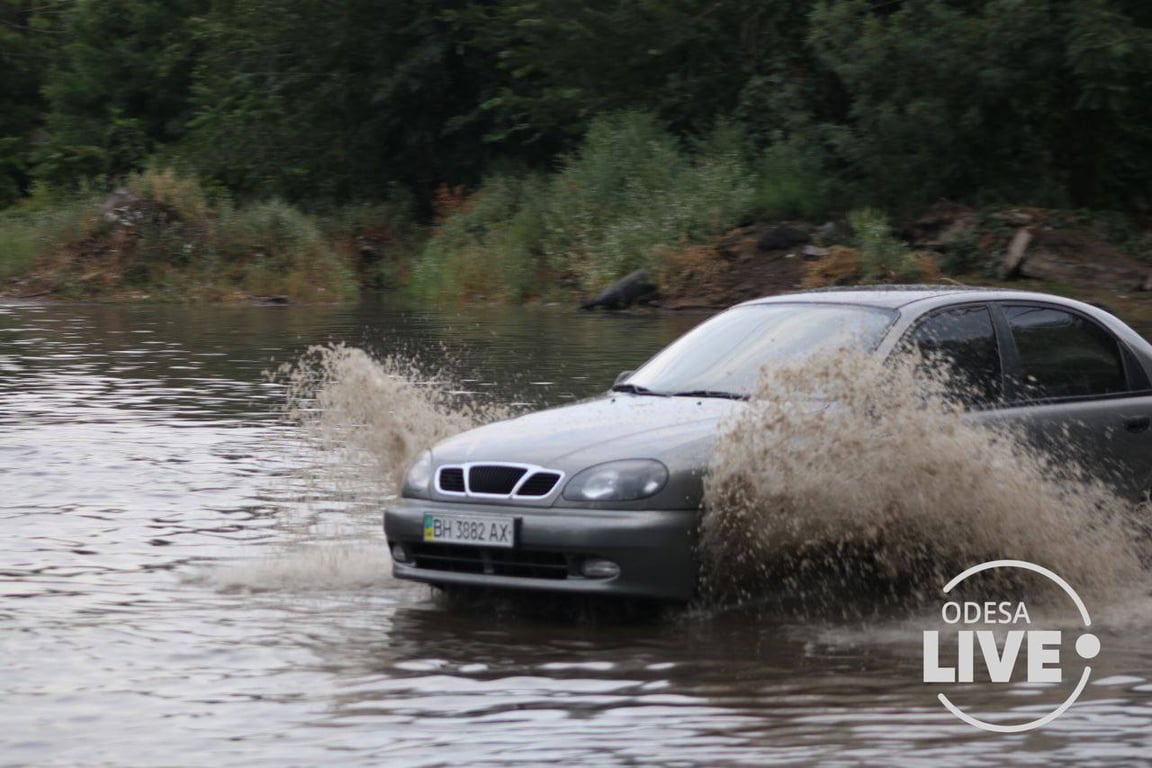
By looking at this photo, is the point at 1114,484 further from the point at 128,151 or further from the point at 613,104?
the point at 128,151

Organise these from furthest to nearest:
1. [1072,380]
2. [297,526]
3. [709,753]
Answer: [297,526] < [1072,380] < [709,753]

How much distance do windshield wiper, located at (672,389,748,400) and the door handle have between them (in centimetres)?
193

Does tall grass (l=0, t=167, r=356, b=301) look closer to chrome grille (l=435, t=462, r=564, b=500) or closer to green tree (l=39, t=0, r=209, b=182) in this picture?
green tree (l=39, t=0, r=209, b=182)

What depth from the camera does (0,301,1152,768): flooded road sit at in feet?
19.1

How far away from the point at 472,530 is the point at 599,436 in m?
0.64

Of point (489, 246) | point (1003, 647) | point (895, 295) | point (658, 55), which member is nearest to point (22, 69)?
point (489, 246)

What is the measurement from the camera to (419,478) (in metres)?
8.26

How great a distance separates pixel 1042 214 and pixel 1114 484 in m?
25.6

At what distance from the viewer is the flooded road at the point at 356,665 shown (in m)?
5.83

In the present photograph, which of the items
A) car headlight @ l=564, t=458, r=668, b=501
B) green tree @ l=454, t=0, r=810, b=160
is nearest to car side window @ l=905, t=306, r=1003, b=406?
car headlight @ l=564, t=458, r=668, b=501

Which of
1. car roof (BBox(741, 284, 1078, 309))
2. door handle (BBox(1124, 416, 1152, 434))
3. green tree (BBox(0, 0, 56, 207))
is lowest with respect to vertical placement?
door handle (BBox(1124, 416, 1152, 434))

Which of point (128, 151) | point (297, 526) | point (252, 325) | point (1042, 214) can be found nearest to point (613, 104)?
point (1042, 214)

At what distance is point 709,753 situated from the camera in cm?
573

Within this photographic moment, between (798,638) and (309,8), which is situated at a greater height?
(309,8)
